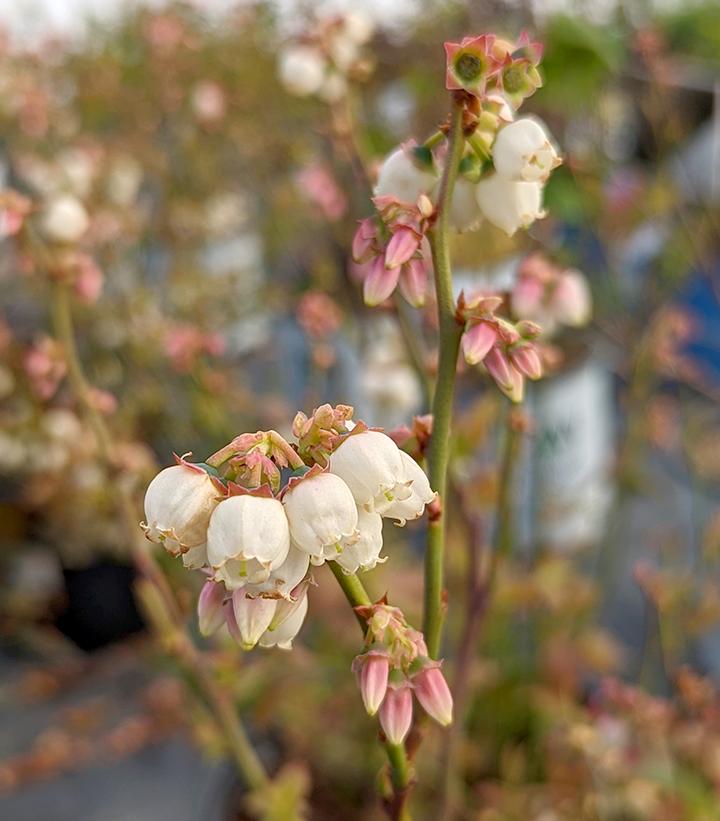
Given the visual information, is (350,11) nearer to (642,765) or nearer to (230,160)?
(642,765)

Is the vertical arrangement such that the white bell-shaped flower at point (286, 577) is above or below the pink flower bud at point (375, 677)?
above

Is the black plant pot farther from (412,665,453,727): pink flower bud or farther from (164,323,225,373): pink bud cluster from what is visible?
(412,665,453,727): pink flower bud

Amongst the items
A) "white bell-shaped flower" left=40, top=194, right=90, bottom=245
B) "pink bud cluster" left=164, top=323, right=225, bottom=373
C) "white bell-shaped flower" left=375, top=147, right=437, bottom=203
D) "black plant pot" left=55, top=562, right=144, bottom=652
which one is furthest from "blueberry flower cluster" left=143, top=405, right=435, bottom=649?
"black plant pot" left=55, top=562, right=144, bottom=652

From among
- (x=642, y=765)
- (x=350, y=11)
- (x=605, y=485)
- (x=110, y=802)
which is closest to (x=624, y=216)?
(x=605, y=485)

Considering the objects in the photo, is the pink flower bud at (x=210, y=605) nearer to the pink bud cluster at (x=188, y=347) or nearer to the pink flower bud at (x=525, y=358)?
the pink flower bud at (x=525, y=358)

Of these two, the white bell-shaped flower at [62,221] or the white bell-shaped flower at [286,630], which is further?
the white bell-shaped flower at [62,221]

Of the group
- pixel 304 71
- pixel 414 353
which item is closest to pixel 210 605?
pixel 414 353

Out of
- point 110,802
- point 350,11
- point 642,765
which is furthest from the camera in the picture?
point 110,802

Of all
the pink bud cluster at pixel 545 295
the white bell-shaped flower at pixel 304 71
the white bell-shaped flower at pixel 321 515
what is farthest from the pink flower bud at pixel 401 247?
the white bell-shaped flower at pixel 304 71
